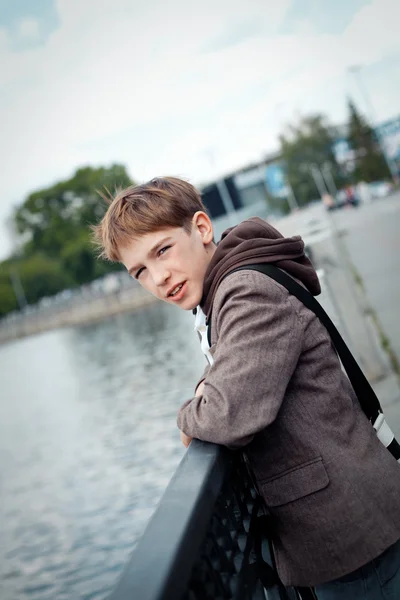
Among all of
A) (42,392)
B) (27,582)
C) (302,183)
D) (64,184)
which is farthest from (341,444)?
(64,184)

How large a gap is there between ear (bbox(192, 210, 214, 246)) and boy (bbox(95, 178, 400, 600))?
0.66ft

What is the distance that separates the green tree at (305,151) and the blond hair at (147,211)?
229 feet

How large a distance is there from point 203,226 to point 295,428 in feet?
2.30

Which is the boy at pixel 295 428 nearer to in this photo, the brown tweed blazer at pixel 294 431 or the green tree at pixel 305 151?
the brown tweed blazer at pixel 294 431

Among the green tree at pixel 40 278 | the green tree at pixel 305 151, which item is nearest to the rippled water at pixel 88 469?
the green tree at pixel 305 151

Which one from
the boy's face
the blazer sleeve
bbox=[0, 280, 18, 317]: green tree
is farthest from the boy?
bbox=[0, 280, 18, 317]: green tree

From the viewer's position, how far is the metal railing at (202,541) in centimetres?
93

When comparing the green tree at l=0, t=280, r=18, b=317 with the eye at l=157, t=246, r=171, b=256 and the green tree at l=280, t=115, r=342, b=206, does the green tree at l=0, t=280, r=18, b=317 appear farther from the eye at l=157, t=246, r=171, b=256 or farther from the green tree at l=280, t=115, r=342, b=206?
the eye at l=157, t=246, r=171, b=256

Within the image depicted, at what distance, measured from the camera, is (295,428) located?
153cm

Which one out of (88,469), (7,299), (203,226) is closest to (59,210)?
(7,299)

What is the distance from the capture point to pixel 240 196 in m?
75.6

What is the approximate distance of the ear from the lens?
1.89m

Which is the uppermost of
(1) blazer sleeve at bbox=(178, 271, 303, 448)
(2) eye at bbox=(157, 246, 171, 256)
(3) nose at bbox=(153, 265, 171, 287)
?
(2) eye at bbox=(157, 246, 171, 256)

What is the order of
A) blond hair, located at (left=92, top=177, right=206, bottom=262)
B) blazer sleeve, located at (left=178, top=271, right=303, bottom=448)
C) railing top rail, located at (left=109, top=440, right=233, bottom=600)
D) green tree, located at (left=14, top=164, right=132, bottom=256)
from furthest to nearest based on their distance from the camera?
green tree, located at (left=14, top=164, right=132, bottom=256), blond hair, located at (left=92, top=177, right=206, bottom=262), blazer sleeve, located at (left=178, top=271, right=303, bottom=448), railing top rail, located at (left=109, top=440, right=233, bottom=600)
